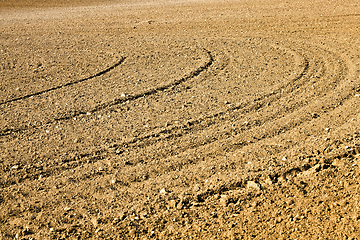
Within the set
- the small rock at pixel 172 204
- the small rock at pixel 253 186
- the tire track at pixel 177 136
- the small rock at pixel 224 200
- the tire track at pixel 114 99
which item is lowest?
the small rock at pixel 172 204

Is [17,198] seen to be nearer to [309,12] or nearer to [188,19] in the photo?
[188,19]

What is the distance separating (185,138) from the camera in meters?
6.02

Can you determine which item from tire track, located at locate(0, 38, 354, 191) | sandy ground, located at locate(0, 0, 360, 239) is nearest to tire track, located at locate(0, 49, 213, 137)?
sandy ground, located at locate(0, 0, 360, 239)

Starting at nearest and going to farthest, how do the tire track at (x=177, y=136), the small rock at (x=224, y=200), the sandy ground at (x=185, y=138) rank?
the sandy ground at (x=185, y=138), the small rock at (x=224, y=200), the tire track at (x=177, y=136)

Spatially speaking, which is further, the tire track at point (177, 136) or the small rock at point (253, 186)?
the tire track at point (177, 136)

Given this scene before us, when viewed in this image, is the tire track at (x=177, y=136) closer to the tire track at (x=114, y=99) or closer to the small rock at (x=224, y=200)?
the small rock at (x=224, y=200)

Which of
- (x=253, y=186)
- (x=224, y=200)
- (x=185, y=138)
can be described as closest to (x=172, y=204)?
(x=224, y=200)

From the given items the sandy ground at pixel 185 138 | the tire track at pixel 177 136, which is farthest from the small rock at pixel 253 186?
the tire track at pixel 177 136

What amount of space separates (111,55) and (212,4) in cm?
1051

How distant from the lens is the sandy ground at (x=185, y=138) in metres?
4.29

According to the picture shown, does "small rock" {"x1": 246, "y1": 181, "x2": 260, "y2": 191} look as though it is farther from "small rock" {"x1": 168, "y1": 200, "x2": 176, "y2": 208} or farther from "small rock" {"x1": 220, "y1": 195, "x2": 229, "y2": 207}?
"small rock" {"x1": 168, "y1": 200, "x2": 176, "y2": 208}

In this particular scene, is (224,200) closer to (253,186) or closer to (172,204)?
(253,186)

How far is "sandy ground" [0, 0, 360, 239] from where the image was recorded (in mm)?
4293

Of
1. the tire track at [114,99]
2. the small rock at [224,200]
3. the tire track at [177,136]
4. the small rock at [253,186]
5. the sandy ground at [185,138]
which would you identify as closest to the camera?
the sandy ground at [185,138]
